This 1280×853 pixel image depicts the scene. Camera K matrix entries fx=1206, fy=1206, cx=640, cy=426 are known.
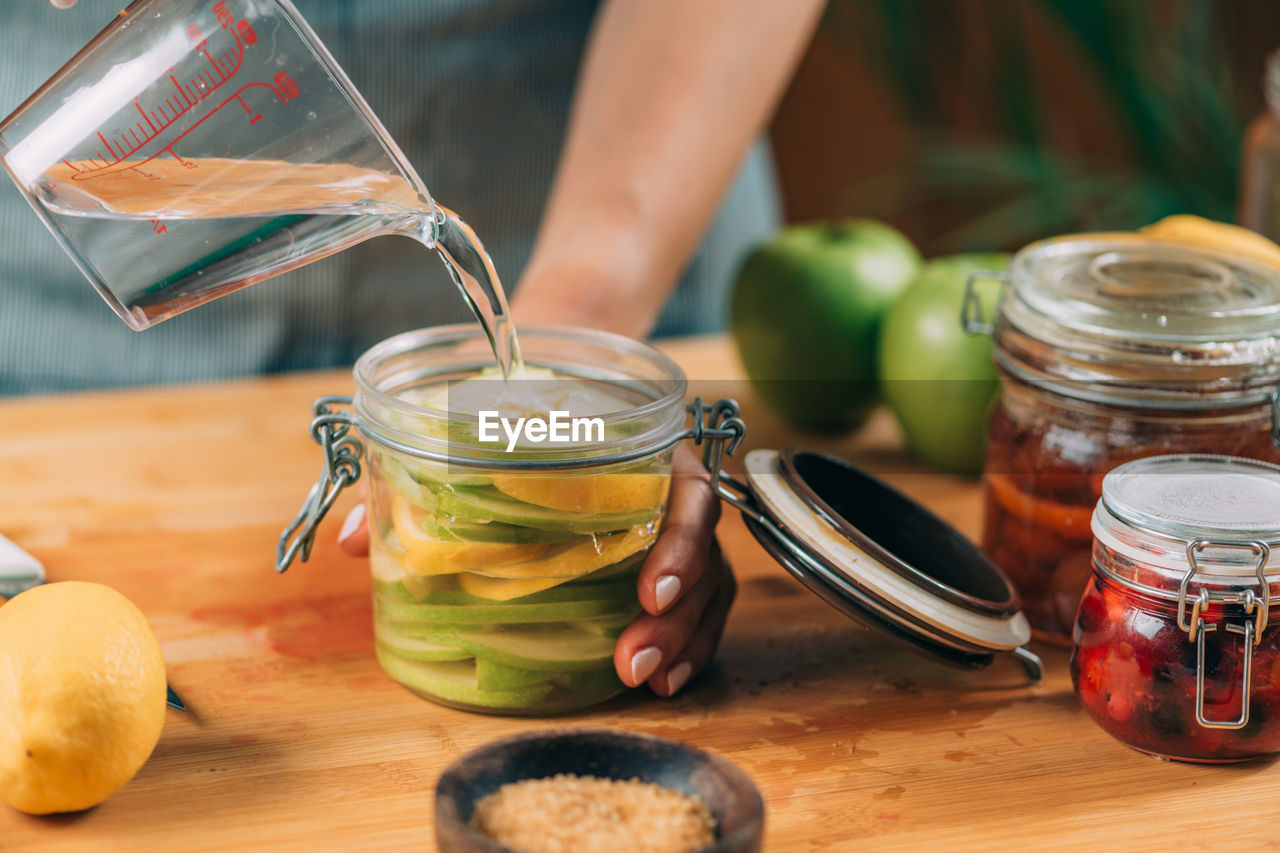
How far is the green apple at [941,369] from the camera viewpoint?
1075mm

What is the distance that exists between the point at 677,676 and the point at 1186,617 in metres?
0.30

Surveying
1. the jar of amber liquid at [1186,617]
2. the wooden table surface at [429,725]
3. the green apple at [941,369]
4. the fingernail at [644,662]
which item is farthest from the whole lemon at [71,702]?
the green apple at [941,369]

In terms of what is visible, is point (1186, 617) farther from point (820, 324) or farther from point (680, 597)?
point (820, 324)

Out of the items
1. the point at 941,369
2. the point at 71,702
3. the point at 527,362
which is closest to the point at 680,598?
the point at 527,362

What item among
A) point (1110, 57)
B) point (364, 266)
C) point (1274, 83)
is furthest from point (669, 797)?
point (1110, 57)

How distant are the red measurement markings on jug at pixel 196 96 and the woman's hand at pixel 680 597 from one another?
0.34m

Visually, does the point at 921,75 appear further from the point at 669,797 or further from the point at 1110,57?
the point at 669,797

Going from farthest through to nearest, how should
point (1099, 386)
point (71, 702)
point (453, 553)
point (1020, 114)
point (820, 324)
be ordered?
1. point (1020, 114)
2. point (820, 324)
3. point (1099, 386)
4. point (453, 553)
5. point (71, 702)

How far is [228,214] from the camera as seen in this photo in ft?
2.19

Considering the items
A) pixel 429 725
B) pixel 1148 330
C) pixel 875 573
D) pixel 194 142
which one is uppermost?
pixel 194 142

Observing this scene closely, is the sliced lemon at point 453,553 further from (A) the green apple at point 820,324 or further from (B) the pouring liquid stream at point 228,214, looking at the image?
(A) the green apple at point 820,324

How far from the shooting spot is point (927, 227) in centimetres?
293

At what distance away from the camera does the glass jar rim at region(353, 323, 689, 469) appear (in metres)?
0.69

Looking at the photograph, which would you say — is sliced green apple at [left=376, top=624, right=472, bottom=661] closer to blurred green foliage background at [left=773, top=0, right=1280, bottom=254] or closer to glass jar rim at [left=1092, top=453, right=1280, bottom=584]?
glass jar rim at [left=1092, top=453, right=1280, bottom=584]
